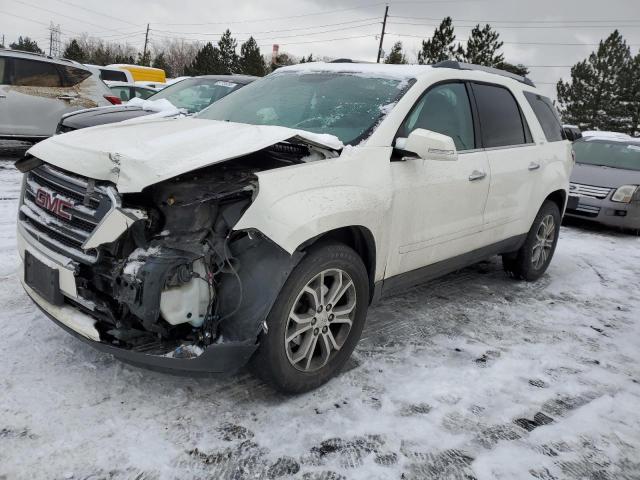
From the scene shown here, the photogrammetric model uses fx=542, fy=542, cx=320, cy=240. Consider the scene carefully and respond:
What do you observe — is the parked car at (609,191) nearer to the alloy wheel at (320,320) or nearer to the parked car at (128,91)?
the alloy wheel at (320,320)

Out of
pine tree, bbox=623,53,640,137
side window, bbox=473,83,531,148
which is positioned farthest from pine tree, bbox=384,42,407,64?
side window, bbox=473,83,531,148

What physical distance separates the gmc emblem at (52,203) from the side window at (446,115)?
1871mm

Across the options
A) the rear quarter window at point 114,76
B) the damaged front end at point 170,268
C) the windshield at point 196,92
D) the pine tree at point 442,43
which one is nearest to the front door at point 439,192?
the damaged front end at point 170,268

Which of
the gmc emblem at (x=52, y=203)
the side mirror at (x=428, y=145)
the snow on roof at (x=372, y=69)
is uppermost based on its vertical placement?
the snow on roof at (x=372, y=69)

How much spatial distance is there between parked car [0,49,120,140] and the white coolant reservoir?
8.14 metres

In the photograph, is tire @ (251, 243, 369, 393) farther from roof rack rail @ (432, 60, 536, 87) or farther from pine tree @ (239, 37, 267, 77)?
pine tree @ (239, 37, 267, 77)

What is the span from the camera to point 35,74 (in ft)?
30.0

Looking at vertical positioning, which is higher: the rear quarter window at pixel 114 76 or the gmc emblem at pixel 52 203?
the rear quarter window at pixel 114 76

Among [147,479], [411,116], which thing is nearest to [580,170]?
Answer: [411,116]

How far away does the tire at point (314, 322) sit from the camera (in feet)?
8.44

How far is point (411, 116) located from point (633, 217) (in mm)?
6320

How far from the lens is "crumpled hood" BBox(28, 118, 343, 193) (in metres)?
2.33

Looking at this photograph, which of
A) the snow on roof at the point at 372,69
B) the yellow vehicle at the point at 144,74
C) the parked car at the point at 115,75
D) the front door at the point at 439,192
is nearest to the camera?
the front door at the point at 439,192

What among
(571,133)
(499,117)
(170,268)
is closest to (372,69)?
(499,117)
